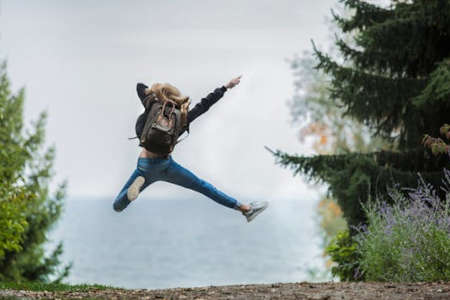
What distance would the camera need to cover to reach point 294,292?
6633 mm

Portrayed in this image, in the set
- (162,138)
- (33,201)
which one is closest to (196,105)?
(162,138)

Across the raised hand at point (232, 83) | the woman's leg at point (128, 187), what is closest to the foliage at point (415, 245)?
the raised hand at point (232, 83)

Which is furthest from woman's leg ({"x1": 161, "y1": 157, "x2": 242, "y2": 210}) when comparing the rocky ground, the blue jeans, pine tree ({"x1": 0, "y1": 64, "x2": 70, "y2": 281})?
pine tree ({"x1": 0, "y1": 64, "x2": 70, "y2": 281})

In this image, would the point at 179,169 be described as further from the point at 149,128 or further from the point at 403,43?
the point at 403,43

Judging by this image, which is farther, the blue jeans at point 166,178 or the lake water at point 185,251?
the lake water at point 185,251

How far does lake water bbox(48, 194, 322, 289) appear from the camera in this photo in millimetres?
43812

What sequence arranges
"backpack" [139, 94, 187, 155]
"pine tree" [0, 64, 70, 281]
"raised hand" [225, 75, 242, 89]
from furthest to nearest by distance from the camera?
"pine tree" [0, 64, 70, 281]
"raised hand" [225, 75, 242, 89]
"backpack" [139, 94, 187, 155]

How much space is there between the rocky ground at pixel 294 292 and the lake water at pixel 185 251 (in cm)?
1452

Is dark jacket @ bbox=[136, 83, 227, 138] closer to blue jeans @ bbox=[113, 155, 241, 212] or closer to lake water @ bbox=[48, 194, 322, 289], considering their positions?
blue jeans @ bbox=[113, 155, 241, 212]

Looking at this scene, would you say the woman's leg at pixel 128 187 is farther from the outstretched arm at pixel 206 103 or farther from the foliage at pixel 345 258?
the foliage at pixel 345 258

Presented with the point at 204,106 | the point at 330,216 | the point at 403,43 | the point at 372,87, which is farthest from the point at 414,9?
the point at 330,216

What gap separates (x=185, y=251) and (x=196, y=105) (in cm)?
5238

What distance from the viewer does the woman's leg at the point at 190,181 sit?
7004mm

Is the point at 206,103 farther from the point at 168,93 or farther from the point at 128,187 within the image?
the point at 128,187
